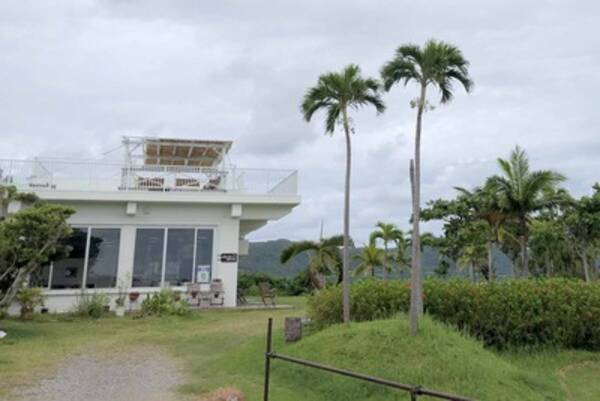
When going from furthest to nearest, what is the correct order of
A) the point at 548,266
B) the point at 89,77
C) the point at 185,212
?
the point at 548,266 → the point at 185,212 → the point at 89,77

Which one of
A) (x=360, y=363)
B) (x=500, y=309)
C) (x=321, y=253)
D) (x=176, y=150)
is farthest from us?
(x=321, y=253)

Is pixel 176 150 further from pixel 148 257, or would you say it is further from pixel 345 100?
pixel 345 100

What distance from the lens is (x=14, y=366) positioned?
272 inches

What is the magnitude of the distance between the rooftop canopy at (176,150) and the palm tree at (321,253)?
4488 mm

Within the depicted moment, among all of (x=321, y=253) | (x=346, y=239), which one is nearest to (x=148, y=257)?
(x=321, y=253)

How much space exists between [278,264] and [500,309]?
16112mm

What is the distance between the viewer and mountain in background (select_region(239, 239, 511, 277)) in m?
24.6

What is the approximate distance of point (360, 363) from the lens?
6.11 meters

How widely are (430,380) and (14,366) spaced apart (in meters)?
5.93

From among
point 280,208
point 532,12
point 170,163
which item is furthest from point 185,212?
point 532,12

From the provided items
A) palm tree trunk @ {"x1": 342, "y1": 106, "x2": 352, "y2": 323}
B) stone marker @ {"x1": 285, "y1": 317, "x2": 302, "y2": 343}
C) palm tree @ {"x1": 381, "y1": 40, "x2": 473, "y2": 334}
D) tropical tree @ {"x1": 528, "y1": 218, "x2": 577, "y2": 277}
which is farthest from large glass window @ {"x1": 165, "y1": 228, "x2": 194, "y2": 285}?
tropical tree @ {"x1": 528, "y1": 218, "x2": 577, "y2": 277}

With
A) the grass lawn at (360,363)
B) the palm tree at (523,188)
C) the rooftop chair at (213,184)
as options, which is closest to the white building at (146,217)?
the rooftop chair at (213,184)

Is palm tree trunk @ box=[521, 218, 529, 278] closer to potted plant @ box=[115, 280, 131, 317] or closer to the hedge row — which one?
the hedge row

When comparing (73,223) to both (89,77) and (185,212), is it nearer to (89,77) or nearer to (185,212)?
(185,212)
